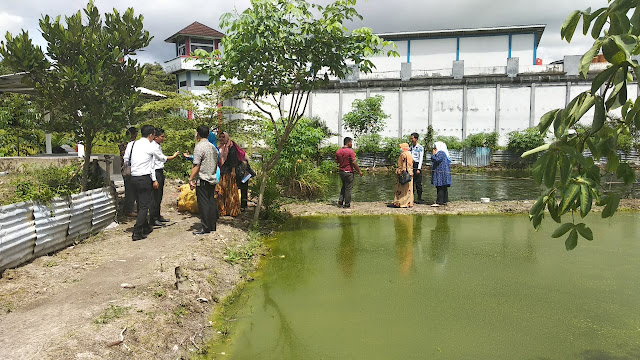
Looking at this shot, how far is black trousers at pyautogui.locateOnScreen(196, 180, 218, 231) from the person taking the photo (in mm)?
6570

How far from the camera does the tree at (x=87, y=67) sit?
6.04m

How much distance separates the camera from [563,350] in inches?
136

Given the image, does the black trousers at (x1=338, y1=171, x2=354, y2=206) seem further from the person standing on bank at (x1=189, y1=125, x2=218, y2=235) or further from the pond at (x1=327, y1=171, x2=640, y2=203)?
the person standing on bank at (x1=189, y1=125, x2=218, y2=235)

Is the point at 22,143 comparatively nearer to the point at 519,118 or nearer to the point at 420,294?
the point at 420,294

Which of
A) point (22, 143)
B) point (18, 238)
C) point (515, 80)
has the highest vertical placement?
point (515, 80)

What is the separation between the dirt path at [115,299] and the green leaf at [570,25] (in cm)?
320

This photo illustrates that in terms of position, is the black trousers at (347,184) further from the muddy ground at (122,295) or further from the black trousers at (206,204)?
the black trousers at (206,204)

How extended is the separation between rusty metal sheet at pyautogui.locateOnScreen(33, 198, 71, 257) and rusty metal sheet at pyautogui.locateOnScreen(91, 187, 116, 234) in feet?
2.11

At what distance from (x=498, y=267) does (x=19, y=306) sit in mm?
5003

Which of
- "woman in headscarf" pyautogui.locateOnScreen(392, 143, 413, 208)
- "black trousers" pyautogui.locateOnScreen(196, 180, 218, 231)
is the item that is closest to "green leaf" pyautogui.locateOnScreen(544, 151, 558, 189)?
"black trousers" pyautogui.locateOnScreen(196, 180, 218, 231)

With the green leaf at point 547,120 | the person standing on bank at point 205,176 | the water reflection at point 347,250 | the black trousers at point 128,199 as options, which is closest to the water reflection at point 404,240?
Answer: the water reflection at point 347,250

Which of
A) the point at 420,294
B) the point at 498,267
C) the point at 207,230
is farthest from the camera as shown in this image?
the point at 207,230

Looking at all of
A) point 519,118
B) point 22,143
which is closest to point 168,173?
point 22,143

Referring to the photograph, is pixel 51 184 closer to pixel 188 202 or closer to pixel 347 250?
pixel 188 202
